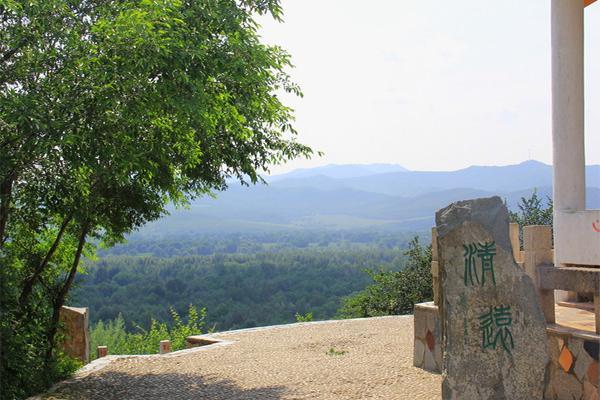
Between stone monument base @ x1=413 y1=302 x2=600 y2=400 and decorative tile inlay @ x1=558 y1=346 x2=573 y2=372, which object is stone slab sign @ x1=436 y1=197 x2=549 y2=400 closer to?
stone monument base @ x1=413 y1=302 x2=600 y2=400

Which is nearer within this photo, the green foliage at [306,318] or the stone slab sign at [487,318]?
the stone slab sign at [487,318]

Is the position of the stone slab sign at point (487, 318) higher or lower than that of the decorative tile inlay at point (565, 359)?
higher

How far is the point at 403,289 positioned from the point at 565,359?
11373 millimetres

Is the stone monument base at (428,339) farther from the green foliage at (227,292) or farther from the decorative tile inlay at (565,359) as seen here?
the green foliage at (227,292)

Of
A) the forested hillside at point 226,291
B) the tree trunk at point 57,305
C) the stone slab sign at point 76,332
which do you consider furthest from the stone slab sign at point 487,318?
the forested hillside at point 226,291

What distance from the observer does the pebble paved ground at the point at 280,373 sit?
8.37 m

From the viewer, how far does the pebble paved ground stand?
8367 mm

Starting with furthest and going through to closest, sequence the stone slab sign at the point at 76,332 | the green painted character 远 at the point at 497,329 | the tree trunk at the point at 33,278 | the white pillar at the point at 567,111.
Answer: the stone slab sign at the point at 76,332, the tree trunk at the point at 33,278, the white pillar at the point at 567,111, the green painted character 远 at the point at 497,329

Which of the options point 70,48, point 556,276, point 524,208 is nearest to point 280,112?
point 70,48

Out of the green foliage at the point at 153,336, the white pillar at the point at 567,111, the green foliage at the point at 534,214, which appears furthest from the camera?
the green foliage at the point at 153,336

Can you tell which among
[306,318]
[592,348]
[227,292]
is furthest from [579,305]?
[227,292]

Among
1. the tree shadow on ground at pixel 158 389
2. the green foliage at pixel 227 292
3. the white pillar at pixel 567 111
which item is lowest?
the green foliage at pixel 227 292

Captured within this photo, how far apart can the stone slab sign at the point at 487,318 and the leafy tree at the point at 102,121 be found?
3.33 meters

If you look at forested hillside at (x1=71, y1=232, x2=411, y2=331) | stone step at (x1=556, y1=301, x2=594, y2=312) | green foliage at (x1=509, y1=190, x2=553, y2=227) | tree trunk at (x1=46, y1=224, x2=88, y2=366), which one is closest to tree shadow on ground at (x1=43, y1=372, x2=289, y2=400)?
tree trunk at (x1=46, y1=224, x2=88, y2=366)
